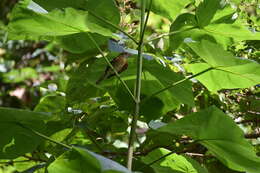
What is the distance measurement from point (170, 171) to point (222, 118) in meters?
0.15

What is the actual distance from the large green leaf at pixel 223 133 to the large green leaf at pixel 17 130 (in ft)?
0.80

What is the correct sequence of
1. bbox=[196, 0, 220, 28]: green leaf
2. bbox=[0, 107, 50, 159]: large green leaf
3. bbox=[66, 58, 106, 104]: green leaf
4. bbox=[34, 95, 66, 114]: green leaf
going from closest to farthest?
bbox=[0, 107, 50, 159]: large green leaf → bbox=[196, 0, 220, 28]: green leaf → bbox=[66, 58, 106, 104]: green leaf → bbox=[34, 95, 66, 114]: green leaf

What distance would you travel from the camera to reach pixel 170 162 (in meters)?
0.90

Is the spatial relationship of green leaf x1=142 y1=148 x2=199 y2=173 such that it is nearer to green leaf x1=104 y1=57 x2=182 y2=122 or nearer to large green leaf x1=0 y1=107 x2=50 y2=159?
green leaf x1=104 y1=57 x2=182 y2=122

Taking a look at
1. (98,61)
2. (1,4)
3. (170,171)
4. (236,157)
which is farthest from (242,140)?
(1,4)

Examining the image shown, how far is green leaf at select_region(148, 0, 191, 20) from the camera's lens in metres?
0.90

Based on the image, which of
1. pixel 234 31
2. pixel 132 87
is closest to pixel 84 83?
pixel 132 87

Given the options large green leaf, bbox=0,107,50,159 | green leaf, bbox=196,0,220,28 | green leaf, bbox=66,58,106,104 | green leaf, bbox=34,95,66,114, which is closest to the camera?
large green leaf, bbox=0,107,50,159

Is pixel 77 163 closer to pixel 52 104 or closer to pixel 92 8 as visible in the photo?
pixel 92 8

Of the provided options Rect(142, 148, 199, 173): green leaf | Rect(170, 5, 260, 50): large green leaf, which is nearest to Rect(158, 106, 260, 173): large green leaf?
Rect(142, 148, 199, 173): green leaf

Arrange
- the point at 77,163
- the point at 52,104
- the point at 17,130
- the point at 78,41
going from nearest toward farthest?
the point at 77,163
the point at 17,130
the point at 78,41
the point at 52,104

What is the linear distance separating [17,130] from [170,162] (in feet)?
0.98

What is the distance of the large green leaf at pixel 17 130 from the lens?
78 cm

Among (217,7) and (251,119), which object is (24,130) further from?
(251,119)
